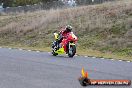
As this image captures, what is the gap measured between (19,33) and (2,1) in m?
39.5

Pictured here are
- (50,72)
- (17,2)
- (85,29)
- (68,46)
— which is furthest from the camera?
(17,2)

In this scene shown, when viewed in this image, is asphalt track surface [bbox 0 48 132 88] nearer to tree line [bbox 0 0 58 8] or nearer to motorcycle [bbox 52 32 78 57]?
motorcycle [bbox 52 32 78 57]

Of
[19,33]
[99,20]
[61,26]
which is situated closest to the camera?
[99,20]

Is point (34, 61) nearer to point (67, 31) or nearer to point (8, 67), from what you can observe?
point (8, 67)

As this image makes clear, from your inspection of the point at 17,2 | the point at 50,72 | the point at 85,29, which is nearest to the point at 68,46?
the point at 50,72

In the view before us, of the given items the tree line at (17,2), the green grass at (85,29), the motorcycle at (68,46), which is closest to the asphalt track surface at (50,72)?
the motorcycle at (68,46)

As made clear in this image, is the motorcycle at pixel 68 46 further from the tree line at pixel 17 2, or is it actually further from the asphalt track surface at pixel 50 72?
the tree line at pixel 17 2

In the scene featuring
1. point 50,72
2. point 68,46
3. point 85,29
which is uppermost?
point 50,72

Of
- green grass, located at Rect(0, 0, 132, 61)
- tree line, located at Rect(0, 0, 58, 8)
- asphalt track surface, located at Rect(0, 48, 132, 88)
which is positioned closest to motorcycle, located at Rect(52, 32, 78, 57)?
asphalt track surface, located at Rect(0, 48, 132, 88)

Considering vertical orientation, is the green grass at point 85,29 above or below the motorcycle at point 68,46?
below

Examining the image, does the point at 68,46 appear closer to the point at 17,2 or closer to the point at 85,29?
the point at 85,29

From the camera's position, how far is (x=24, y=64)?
1731 cm

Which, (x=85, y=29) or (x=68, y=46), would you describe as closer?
(x=68, y=46)

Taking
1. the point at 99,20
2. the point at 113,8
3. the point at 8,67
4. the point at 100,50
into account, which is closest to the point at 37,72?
the point at 8,67
